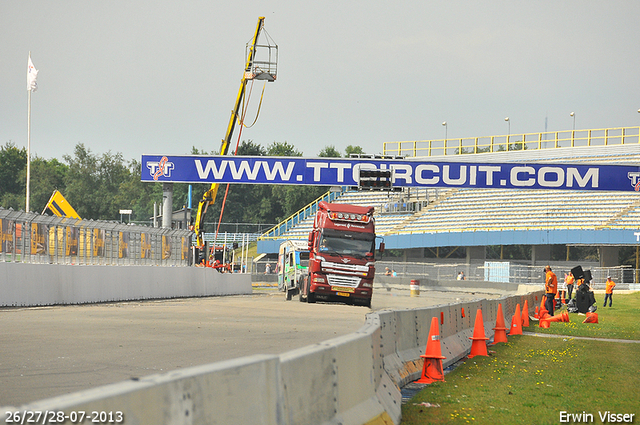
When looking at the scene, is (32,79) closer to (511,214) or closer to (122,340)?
(122,340)

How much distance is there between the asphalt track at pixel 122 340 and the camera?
8.75 metres

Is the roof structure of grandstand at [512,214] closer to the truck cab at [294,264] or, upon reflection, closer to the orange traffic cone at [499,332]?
the truck cab at [294,264]

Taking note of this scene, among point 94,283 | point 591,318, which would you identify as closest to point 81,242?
point 94,283

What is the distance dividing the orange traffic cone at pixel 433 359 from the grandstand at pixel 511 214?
43.6m

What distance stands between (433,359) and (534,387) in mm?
1330

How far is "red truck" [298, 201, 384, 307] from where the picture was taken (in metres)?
27.5

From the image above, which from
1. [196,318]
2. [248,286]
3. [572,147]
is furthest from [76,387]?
[572,147]

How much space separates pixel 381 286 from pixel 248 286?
17.4m

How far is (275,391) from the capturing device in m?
4.39

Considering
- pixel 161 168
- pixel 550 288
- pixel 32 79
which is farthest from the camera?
pixel 32 79

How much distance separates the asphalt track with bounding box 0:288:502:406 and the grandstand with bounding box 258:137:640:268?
37.4 m

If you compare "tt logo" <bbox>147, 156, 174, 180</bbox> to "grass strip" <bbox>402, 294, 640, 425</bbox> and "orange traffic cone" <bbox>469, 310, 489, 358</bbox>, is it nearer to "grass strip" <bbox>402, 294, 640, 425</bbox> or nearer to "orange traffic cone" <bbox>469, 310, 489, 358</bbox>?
"grass strip" <bbox>402, 294, 640, 425</bbox>

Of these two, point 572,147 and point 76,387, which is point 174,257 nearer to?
point 76,387

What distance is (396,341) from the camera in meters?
9.82
